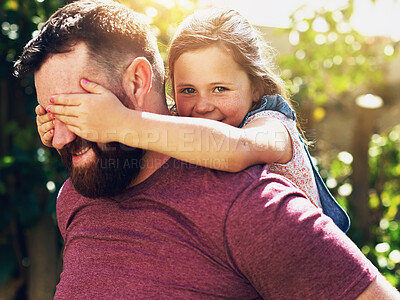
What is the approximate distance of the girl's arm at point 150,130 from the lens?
132cm

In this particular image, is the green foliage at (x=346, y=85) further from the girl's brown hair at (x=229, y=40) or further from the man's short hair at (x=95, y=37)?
the man's short hair at (x=95, y=37)

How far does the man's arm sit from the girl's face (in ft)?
2.88

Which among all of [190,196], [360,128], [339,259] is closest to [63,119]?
[190,196]

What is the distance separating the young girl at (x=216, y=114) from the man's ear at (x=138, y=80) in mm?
132

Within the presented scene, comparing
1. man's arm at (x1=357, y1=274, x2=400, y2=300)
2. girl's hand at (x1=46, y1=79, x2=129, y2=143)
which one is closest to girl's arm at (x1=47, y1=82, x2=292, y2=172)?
girl's hand at (x1=46, y1=79, x2=129, y2=143)

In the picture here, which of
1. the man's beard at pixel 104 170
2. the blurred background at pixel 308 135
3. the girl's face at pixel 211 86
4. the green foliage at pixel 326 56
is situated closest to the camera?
the man's beard at pixel 104 170

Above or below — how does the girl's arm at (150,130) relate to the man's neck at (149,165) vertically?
above

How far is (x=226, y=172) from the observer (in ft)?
4.49

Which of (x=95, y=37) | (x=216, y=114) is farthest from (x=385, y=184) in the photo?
(x=95, y=37)

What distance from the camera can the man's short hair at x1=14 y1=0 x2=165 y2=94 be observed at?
1428 mm

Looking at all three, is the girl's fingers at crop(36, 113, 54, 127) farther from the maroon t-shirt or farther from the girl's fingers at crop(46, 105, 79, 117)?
the maroon t-shirt

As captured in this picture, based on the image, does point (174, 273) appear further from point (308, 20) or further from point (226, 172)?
point (308, 20)

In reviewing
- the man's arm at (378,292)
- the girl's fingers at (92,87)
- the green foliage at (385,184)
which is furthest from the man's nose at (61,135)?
the green foliage at (385,184)

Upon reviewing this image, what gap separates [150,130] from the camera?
133 centimetres
